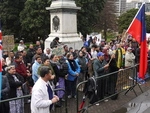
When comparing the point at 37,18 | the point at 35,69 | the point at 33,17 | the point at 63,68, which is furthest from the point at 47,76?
the point at 33,17

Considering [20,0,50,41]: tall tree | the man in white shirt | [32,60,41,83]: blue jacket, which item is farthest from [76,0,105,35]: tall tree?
the man in white shirt

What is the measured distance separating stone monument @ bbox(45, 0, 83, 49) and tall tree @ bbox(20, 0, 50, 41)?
48.3ft

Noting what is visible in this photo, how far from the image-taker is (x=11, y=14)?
36469mm

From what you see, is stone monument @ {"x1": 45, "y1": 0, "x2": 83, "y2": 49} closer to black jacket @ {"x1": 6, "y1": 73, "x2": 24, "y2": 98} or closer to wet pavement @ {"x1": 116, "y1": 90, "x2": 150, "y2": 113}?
wet pavement @ {"x1": 116, "y1": 90, "x2": 150, "y2": 113}

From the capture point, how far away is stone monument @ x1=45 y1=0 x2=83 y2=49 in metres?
15.8

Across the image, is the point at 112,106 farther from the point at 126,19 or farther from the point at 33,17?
the point at 126,19

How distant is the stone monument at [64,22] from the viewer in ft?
51.8

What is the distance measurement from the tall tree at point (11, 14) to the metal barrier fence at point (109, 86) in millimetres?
29184

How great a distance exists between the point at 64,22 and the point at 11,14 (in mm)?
22364

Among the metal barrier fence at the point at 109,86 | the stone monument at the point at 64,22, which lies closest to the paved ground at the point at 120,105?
the metal barrier fence at the point at 109,86

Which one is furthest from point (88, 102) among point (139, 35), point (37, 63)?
point (139, 35)

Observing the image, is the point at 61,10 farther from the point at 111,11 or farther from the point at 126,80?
the point at 111,11

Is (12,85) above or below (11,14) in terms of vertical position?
below

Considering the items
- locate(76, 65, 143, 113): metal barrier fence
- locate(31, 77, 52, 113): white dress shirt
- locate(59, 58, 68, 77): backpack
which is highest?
Answer: locate(31, 77, 52, 113): white dress shirt
